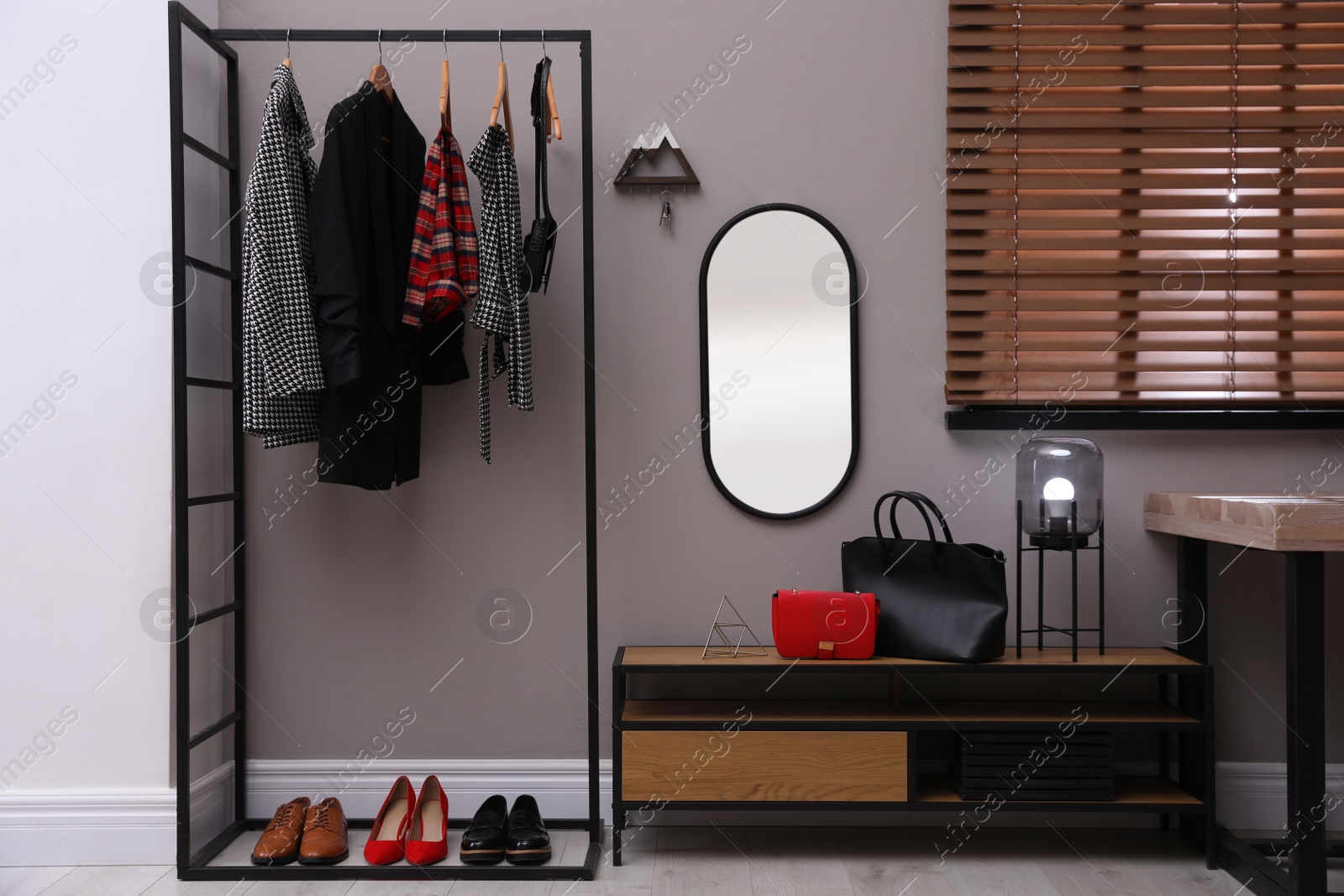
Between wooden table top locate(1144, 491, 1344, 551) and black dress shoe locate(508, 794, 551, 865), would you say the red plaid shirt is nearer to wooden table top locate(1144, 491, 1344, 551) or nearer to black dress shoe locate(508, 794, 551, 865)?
black dress shoe locate(508, 794, 551, 865)

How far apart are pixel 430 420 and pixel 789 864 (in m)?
1.41

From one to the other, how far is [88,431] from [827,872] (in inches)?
79.7

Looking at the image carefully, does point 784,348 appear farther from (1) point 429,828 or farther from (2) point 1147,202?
(1) point 429,828

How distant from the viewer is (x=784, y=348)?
2.21 m

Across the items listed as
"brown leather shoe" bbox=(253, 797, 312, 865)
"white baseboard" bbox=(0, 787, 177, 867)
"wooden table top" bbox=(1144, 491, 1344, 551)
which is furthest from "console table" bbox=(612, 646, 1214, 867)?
"white baseboard" bbox=(0, 787, 177, 867)

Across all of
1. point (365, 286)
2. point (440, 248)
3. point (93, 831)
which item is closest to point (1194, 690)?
point (440, 248)

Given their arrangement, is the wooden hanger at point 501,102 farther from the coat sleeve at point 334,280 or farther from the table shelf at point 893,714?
the table shelf at point 893,714

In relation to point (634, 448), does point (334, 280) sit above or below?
above

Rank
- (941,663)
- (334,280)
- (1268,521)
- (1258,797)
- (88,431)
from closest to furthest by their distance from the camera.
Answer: (1268,521), (334,280), (941,663), (88,431), (1258,797)

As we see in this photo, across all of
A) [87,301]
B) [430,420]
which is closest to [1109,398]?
[430,420]

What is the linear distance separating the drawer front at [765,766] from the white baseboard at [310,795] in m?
0.30

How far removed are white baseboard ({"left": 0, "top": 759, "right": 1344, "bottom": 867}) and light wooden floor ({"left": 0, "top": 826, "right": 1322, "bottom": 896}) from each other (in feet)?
0.15

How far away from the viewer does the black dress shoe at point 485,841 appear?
6.35 ft

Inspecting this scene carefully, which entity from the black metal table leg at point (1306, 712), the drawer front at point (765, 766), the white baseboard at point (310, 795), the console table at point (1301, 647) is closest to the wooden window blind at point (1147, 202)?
the console table at point (1301, 647)
